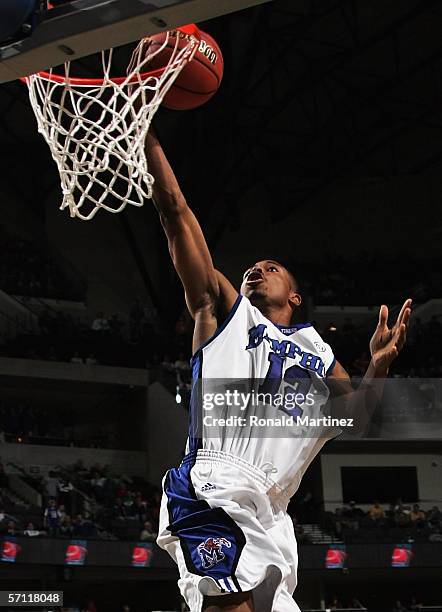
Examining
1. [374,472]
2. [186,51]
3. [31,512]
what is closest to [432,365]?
[374,472]

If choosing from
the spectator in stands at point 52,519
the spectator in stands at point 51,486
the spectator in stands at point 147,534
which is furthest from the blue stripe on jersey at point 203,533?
the spectator in stands at point 51,486

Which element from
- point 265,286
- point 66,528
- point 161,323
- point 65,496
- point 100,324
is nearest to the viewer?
point 265,286

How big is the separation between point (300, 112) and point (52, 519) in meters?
10.4

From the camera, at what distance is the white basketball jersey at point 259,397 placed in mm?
3137

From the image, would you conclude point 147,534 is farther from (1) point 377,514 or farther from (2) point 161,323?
(2) point 161,323

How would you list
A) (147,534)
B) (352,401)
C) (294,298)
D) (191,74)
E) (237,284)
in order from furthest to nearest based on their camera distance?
(237,284) → (147,534) → (191,74) → (294,298) → (352,401)

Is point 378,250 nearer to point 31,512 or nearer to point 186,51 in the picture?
point 31,512

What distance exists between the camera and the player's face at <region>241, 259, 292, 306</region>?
3.53 m

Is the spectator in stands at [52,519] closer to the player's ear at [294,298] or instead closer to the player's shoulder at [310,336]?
the player's ear at [294,298]

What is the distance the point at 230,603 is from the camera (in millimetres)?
2861

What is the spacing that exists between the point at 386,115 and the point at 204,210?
4.30 meters

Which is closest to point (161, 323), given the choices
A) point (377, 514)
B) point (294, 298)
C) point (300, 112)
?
point (300, 112)

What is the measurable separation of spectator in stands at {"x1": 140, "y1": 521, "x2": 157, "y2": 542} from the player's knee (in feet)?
38.4

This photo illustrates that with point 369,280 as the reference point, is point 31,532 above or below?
below
